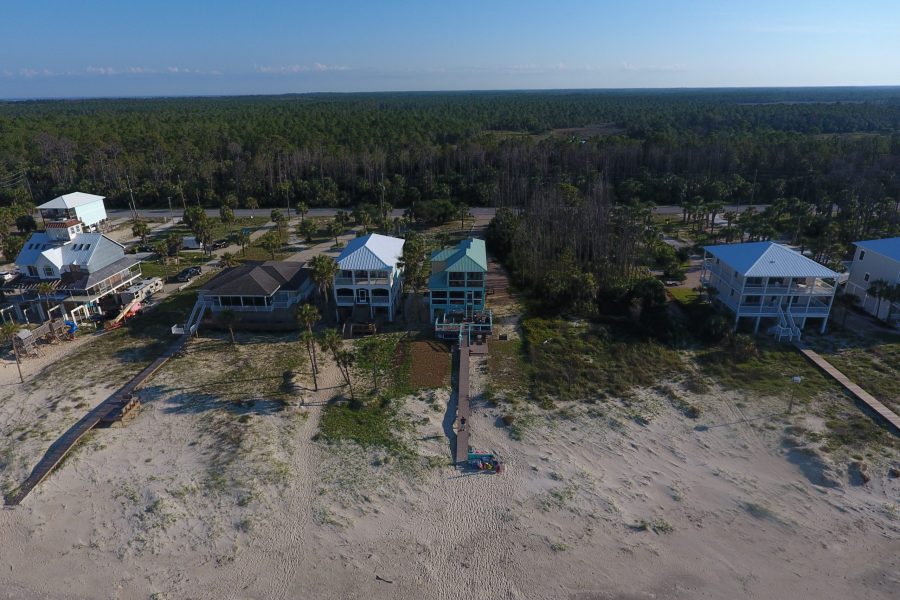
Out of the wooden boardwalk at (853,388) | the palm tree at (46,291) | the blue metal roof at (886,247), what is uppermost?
the blue metal roof at (886,247)

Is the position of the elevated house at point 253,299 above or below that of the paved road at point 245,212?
above

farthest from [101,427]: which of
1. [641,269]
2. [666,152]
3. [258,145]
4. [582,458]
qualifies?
[666,152]

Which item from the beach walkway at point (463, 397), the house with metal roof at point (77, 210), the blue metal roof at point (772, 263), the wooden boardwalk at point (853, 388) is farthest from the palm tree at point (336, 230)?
the wooden boardwalk at point (853, 388)

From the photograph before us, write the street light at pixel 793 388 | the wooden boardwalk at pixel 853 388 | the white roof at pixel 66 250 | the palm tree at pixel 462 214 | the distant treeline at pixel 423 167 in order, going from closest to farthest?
1. the wooden boardwalk at pixel 853 388
2. the street light at pixel 793 388
3. the white roof at pixel 66 250
4. the palm tree at pixel 462 214
5. the distant treeline at pixel 423 167

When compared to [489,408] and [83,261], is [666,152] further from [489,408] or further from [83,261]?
[83,261]

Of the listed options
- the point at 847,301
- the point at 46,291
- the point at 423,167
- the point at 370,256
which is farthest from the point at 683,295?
the point at 423,167

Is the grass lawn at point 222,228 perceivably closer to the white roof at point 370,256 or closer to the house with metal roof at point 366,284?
the white roof at point 370,256

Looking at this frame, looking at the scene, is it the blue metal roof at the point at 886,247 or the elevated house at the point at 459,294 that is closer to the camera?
the elevated house at the point at 459,294

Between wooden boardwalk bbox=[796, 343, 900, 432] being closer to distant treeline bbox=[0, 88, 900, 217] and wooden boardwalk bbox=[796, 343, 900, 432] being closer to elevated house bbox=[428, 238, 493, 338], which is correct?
elevated house bbox=[428, 238, 493, 338]
